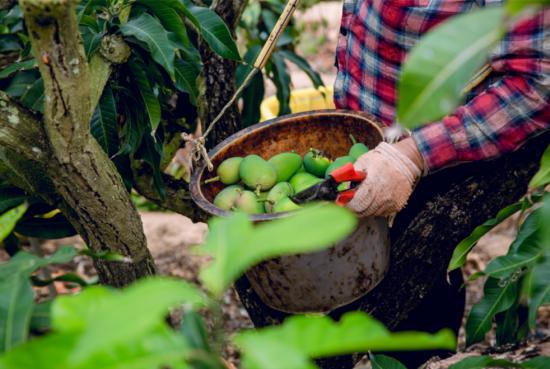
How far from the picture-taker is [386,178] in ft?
4.73

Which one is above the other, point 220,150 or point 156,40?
point 156,40

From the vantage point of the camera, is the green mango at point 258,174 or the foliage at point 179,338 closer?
the foliage at point 179,338

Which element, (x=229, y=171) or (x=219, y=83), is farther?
(x=219, y=83)

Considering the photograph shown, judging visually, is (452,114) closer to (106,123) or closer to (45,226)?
(106,123)

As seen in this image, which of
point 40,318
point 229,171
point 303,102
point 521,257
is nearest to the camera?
point 40,318

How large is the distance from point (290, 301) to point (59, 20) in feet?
2.77

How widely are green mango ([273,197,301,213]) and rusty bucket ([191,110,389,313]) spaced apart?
11 cm

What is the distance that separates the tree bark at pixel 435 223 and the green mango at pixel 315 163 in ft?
0.94

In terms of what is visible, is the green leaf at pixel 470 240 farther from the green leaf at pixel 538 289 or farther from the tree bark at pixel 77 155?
the tree bark at pixel 77 155

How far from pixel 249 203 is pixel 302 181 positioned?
0.15m

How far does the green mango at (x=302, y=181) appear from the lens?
5.11 ft

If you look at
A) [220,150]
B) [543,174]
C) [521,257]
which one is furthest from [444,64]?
[220,150]

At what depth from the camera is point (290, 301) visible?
1.60 m

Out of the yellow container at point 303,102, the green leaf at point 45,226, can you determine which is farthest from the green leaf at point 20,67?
the yellow container at point 303,102
